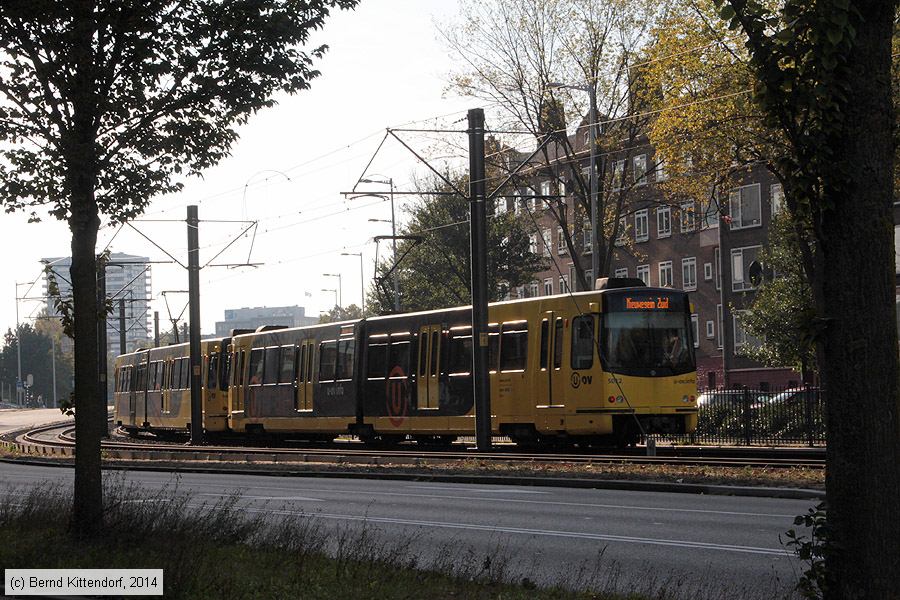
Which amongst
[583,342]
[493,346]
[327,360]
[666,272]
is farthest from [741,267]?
[583,342]

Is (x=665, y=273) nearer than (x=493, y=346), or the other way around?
(x=493, y=346)

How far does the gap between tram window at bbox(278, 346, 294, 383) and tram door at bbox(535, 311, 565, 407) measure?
12.0m

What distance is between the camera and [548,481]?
23.1 m

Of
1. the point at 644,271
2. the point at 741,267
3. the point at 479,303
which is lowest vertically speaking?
the point at 479,303

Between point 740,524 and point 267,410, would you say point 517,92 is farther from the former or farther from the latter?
point 740,524

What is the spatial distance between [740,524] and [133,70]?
844cm

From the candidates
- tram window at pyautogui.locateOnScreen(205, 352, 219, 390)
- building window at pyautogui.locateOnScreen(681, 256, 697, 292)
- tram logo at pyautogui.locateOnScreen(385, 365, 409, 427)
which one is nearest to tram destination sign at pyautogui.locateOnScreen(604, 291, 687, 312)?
tram logo at pyautogui.locateOnScreen(385, 365, 409, 427)

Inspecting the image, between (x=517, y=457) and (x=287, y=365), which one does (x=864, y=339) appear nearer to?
(x=517, y=457)

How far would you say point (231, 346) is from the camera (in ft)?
148

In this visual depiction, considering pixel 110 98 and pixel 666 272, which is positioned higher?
pixel 666 272

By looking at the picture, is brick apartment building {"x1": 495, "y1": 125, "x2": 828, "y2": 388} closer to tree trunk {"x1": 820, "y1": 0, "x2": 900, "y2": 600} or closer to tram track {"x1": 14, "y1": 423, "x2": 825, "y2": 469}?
tram track {"x1": 14, "y1": 423, "x2": 825, "y2": 469}

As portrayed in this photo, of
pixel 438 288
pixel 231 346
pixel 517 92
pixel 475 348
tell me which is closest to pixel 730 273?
pixel 438 288

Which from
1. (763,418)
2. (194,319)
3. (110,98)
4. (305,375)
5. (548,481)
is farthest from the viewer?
(194,319)

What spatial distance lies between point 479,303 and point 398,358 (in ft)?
15.9
